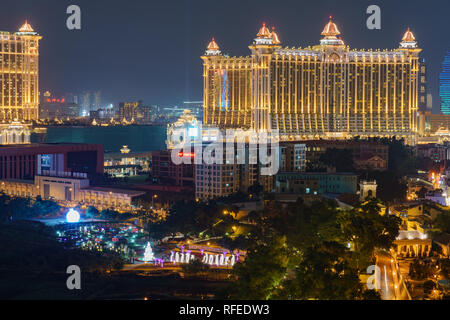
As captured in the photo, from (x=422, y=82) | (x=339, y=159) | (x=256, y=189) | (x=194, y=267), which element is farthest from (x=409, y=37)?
(x=194, y=267)

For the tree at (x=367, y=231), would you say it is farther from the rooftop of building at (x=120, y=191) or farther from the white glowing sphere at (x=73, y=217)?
the rooftop of building at (x=120, y=191)

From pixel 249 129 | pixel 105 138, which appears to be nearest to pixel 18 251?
pixel 249 129

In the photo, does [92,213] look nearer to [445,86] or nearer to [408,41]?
[408,41]

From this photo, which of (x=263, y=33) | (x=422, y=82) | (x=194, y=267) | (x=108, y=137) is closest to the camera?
(x=194, y=267)

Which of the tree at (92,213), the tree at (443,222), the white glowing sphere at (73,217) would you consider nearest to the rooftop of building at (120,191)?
the tree at (92,213)

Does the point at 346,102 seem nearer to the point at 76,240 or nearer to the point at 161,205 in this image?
the point at 161,205

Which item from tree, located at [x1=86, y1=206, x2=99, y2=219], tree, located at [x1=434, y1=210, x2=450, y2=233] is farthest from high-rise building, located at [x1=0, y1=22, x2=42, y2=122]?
tree, located at [x1=434, y1=210, x2=450, y2=233]
